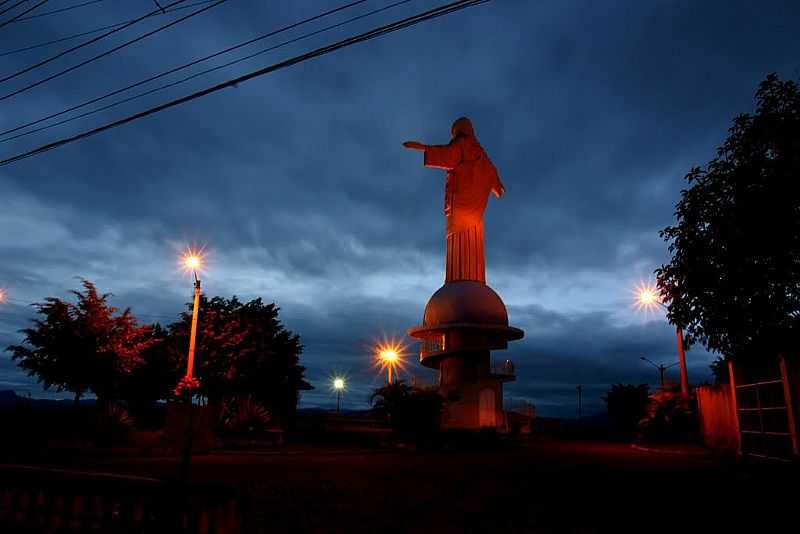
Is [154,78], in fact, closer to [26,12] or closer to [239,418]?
[26,12]

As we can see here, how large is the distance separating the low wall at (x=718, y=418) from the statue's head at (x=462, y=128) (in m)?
27.2

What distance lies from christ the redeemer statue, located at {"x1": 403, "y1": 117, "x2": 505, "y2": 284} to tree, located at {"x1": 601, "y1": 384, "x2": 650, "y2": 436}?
1740cm

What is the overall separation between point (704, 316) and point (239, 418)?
20.2 meters

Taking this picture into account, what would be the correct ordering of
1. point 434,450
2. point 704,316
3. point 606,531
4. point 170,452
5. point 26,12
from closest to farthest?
point 606,531 → point 26,12 → point 704,316 → point 170,452 → point 434,450

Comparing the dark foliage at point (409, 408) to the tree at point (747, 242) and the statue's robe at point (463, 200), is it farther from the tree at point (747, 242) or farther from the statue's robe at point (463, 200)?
the statue's robe at point (463, 200)

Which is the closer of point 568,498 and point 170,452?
point 568,498

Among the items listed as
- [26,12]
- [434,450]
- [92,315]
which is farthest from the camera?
[92,315]

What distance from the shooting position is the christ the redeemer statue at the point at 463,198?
4231cm

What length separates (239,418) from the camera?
89.1ft

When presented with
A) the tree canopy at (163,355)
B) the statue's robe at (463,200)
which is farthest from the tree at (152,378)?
the statue's robe at (463,200)

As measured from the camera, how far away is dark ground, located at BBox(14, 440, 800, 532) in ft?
26.7

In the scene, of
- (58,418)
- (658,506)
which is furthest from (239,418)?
(658,506)

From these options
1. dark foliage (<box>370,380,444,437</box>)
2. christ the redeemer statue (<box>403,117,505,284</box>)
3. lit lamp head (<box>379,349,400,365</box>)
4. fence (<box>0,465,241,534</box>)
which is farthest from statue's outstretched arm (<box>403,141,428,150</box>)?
fence (<box>0,465,241,534</box>)

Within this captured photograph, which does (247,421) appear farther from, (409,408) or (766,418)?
(766,418)
